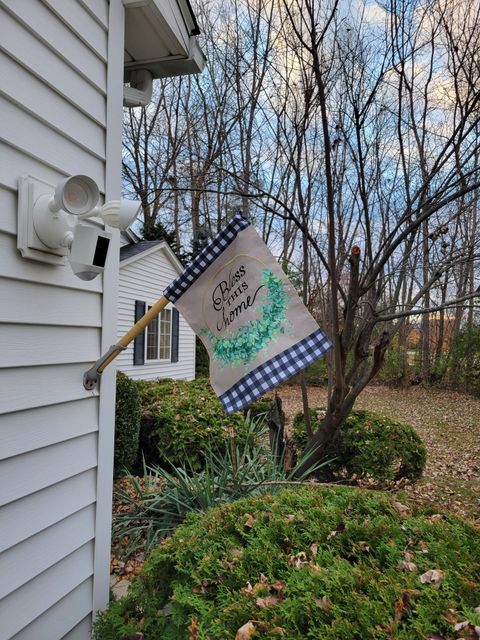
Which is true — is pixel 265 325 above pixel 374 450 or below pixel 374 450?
above

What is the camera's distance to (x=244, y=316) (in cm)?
216

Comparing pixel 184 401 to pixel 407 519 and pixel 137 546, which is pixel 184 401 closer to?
pixel 137 546

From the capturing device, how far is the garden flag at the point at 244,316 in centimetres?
211

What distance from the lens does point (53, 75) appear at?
6.28 ft

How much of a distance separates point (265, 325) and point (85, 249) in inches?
33.6

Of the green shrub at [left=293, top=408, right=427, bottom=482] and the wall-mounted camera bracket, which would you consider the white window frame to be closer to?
the green shrub at [left=293, top=408, right=427, bottom=482]

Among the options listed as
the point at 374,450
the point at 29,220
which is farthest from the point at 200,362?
the point at 29,220

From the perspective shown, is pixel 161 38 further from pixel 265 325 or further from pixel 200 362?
pixel 200 362

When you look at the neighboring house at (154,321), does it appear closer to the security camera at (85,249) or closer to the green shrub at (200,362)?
the green shrub at (200,362)

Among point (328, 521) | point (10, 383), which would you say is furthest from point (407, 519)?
point (10, 383)

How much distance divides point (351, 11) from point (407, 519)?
4.27 metres

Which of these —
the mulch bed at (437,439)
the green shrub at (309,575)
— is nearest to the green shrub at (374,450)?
the mulch bed at (437,439)

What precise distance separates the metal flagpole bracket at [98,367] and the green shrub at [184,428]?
2.74 m

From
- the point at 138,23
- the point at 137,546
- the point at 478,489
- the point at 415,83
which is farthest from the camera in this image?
the point at 478,489
